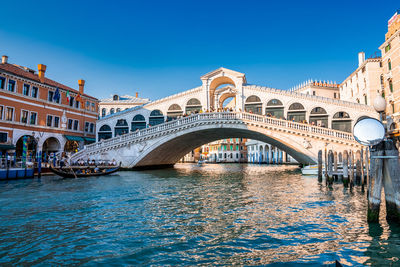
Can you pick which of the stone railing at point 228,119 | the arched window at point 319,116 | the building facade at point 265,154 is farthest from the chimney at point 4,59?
the building facade at point 265,154

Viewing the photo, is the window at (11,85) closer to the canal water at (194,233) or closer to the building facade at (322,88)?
the canal water at (194,233)

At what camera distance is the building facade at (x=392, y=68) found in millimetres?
22500

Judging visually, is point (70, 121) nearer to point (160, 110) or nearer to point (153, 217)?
point (160, 110)

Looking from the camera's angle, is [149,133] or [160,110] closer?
[149,133]

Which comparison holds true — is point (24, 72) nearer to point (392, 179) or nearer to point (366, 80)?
point (392, 179)

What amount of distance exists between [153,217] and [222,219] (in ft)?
5.74

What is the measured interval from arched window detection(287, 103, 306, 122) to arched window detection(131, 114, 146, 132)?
50.3 ft

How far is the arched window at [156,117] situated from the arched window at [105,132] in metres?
5.19

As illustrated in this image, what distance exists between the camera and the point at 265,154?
171 feet

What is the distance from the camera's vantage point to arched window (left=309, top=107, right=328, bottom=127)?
25000 mm

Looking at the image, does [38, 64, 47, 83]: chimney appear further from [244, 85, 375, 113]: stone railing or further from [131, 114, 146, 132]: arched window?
[244, 85, 375, 113]: stone railing

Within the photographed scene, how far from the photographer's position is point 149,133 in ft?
75.9

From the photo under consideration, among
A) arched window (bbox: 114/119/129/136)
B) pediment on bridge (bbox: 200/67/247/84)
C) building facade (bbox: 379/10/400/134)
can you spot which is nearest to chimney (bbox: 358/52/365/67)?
building facade (bbox: 379/10/400/134)

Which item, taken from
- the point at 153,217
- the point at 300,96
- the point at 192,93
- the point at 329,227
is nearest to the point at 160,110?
the point at 192,93
